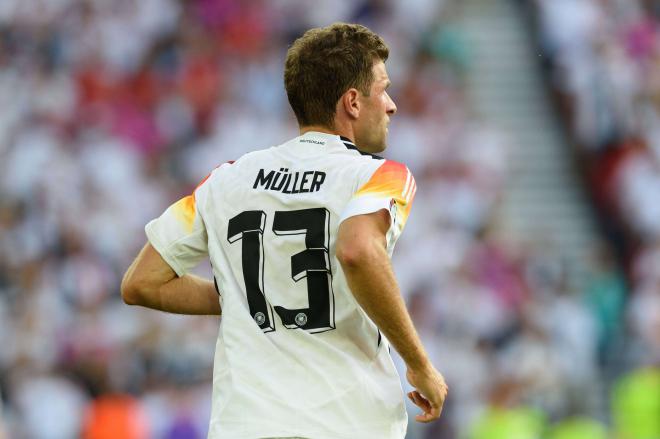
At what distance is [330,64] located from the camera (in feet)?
14.5

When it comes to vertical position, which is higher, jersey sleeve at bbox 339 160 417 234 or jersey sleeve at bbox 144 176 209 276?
jersey sleeve at bbox 339 160 417 234

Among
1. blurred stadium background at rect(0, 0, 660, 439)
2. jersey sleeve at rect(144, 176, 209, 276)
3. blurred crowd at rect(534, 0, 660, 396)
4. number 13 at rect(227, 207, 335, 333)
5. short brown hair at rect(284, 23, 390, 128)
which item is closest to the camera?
number 13 at rect(227, 207, 335, 333)

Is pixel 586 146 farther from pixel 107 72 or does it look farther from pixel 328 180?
pixel 328 180

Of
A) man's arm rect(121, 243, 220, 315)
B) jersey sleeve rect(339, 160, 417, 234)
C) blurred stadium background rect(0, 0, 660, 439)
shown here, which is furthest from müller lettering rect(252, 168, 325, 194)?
blurred stadium background rect(0, 0, 660, 439)

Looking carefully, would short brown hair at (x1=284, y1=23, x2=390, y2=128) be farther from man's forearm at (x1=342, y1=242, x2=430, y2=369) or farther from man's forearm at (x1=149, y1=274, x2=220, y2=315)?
man's forearm at (x1=149, y1=274, x2=220, y2=315)

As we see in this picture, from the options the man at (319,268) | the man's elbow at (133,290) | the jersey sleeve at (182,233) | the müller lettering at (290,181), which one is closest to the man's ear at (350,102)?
the man at (319,268)

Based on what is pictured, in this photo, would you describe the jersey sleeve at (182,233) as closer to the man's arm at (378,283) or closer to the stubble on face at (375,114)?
the stubble on face at (375,114)

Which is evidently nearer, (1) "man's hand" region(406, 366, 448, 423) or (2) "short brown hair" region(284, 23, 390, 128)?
(1) "man's hand" region(406, 366, 448, 423)

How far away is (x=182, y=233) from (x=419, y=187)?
939cm

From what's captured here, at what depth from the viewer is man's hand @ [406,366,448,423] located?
13.8 feet

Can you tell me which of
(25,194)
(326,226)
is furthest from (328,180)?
Answer: (25,194)

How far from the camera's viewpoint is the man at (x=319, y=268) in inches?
164

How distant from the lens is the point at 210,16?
15.8m

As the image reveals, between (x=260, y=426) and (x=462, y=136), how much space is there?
10.7 meters
